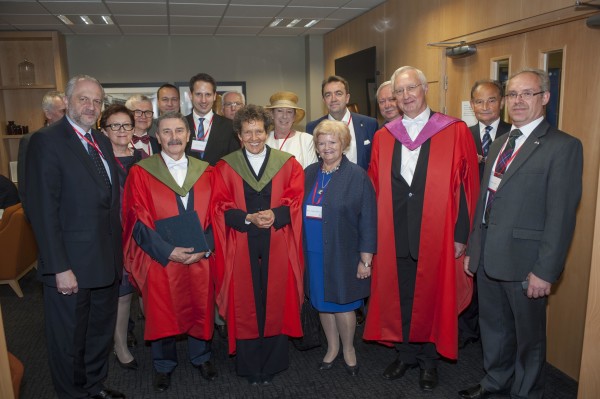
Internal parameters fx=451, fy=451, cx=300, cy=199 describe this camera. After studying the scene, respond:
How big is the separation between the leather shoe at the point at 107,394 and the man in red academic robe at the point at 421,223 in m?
1.62

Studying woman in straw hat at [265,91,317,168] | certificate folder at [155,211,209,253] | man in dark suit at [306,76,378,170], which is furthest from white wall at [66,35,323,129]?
certificate folder at [155,211,209,253]

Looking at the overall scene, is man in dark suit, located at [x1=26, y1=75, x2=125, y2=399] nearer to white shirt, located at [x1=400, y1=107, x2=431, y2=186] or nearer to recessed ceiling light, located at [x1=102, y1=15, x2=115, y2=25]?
white shirt, located at [x1=400, y1=107, x2=431, y2=186]

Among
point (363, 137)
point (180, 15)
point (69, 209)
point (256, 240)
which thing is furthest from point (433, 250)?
point (180, 15)

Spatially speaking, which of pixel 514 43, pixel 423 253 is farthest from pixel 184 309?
pixel 514 43

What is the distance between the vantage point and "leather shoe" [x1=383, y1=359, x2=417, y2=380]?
3012 millimetres

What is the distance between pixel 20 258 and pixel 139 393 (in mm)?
2820

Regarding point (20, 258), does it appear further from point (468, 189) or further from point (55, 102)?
point (468, 189)

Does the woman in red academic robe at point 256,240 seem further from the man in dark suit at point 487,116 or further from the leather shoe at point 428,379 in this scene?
the man in dark suit at point 487,116

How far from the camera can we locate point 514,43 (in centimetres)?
362

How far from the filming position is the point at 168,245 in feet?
8.85

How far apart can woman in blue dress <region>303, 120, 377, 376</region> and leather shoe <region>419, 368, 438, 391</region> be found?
0.60 metres

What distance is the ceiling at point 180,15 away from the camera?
5.75 meters

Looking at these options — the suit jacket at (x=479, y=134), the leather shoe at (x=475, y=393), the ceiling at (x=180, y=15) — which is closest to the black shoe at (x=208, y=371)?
the leather shoe at (x=475, y=393)

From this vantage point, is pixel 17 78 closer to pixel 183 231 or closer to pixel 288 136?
pixel 288 136
